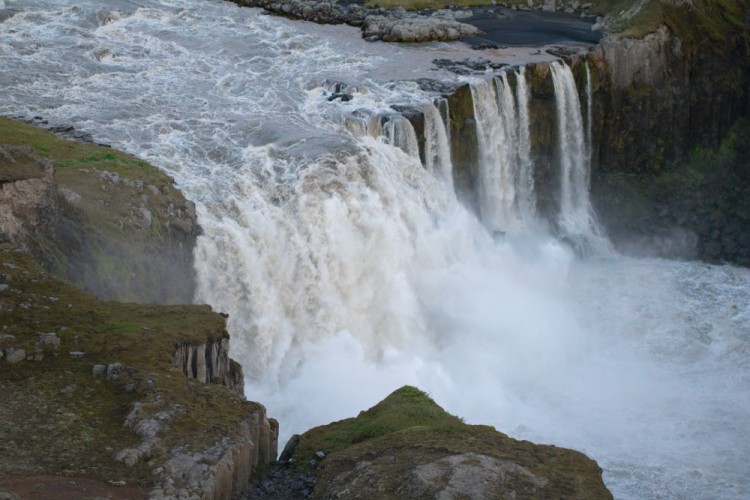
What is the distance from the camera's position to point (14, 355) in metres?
17.2

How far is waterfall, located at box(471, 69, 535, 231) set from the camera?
130 feet

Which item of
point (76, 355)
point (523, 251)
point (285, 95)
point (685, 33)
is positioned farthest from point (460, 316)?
point (685, 33)

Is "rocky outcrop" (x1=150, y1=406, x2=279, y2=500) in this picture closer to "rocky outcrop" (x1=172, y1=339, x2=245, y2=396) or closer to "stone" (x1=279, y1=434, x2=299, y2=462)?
"stone" (x1=279, y1=434, x2=299, y2=462)

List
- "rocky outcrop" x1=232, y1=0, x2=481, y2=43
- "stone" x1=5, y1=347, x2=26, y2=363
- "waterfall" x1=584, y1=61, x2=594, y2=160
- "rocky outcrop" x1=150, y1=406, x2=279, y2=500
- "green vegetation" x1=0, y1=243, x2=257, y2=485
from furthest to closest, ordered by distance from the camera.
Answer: "rocky outcrop" x1=232, y1=0, x2=481, y2=43, "waterfall" x1=584, y1=61, x2=594, y2=160, "stone" x1=5, y1=347, x2=26, y2=363, "green vegetation" x1=0, y1=243, x2=257, y2=485, "rocky outcrop" x1=150, y1=406, x2=279, y2=500

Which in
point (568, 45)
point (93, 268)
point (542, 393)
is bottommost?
point (542, 393)

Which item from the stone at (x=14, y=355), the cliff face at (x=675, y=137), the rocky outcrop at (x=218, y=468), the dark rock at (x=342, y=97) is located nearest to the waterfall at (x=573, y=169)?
the cliff face at (x=675, y=137)

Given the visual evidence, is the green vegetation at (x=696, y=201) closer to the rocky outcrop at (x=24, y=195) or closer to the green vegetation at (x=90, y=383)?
the rocky outcrop at (x=24, y=195)

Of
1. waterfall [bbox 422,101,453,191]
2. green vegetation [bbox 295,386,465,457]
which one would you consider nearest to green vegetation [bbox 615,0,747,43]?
waterfall [bbox 422,101,453,191]

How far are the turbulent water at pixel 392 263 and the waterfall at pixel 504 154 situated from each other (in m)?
0.10

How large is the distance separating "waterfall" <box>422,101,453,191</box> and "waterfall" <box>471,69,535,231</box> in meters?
1.97

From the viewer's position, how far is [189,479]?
15.1 meters

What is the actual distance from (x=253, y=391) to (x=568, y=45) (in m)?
26.7

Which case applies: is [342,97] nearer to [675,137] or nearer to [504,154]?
[504,154]

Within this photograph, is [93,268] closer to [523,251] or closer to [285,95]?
[285,95]
